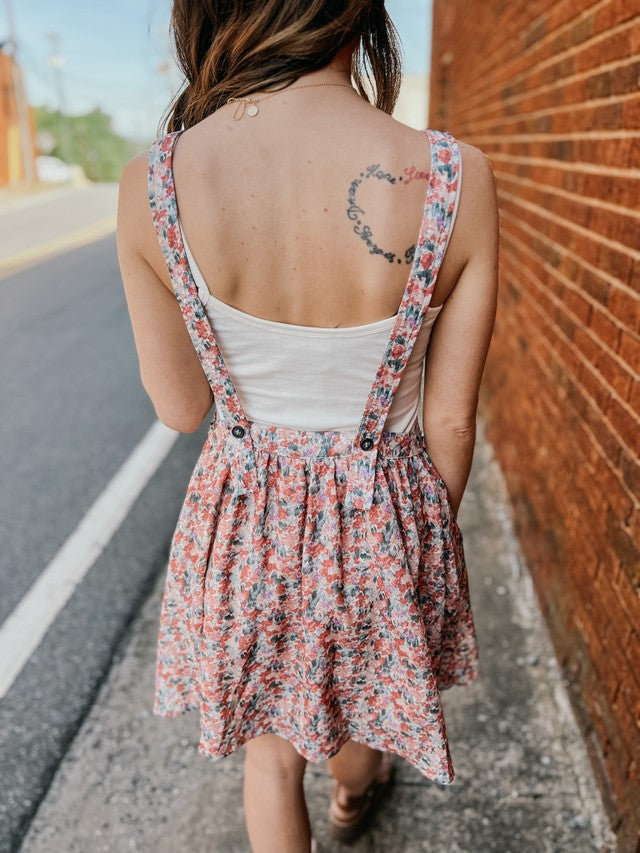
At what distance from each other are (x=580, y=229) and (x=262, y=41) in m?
1.55

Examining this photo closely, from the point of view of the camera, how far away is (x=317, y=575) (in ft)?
4.72

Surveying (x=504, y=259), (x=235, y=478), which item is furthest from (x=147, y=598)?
(x=504, y=259)

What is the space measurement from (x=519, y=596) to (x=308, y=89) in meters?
2.41

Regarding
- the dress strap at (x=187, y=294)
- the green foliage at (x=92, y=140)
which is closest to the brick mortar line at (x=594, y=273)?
the dress strap at (x=187, y=294)

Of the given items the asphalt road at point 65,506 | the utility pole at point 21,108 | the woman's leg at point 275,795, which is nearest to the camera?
the woman's leg at point 275,795

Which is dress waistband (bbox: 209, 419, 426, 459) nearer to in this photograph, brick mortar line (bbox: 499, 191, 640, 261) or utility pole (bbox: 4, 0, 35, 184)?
brick mortar line (bbox: 499, 191, 640, 261)

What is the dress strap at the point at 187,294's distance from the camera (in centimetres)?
119

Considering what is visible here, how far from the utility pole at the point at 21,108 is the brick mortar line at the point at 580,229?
34300mm

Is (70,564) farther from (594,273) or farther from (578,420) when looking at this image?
(594,273)

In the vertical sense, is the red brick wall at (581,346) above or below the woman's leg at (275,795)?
above

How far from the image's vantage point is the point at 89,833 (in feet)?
6.79

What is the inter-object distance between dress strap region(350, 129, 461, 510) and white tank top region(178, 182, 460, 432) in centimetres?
2

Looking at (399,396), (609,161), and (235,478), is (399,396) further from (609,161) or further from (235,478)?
(609,161)

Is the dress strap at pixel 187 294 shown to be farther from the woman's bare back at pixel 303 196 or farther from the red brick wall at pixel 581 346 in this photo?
the red brick wall at pixel 581 346
